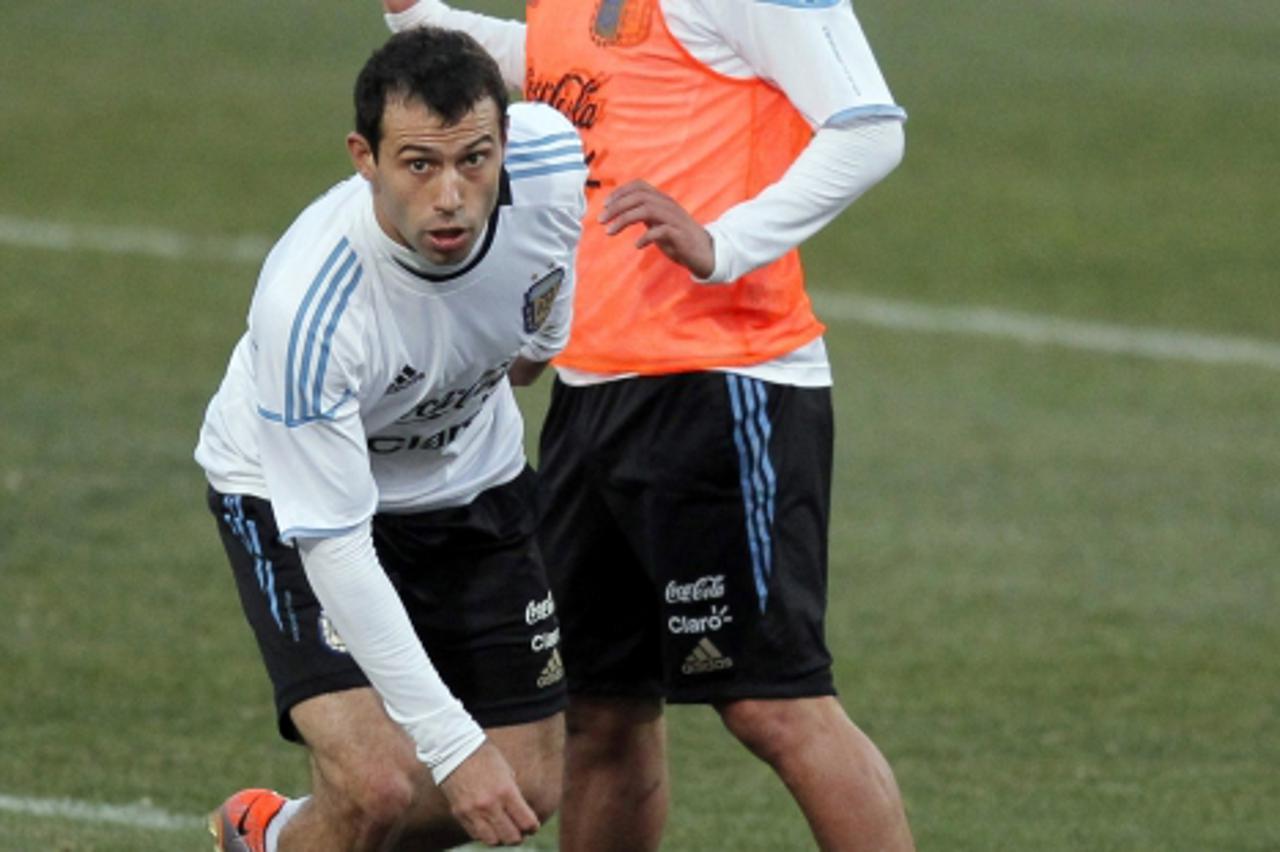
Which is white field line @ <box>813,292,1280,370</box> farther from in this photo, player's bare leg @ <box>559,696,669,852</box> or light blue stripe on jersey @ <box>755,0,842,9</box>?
light blue stripe on jersey @ <box>755,0,842,9</box>

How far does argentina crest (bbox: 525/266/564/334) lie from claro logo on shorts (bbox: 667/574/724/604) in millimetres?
721

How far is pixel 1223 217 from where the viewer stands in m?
16.5

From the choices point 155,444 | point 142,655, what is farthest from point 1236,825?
point 155,444

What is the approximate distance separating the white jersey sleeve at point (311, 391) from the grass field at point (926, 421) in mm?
1915

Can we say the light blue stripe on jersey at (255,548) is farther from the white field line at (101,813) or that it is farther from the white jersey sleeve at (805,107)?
the white field line at (101,813)

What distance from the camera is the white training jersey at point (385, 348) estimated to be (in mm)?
5223

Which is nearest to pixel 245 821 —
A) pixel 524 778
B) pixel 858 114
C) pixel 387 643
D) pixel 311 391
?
pixel 524 778

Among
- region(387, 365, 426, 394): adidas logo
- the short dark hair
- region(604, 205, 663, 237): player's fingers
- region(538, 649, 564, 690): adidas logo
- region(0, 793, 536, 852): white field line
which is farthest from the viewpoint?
region(0, 793, 536, 852): white field line

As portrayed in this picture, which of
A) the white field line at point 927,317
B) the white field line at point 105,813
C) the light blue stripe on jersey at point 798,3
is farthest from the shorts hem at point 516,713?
the white field line at point 927,317

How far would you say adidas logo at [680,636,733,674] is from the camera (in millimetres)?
5992

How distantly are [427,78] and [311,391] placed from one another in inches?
26.1

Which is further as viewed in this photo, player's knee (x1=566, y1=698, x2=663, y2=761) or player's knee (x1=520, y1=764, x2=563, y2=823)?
player's knee (x1=566, y1=698, x2=663, y2=761)

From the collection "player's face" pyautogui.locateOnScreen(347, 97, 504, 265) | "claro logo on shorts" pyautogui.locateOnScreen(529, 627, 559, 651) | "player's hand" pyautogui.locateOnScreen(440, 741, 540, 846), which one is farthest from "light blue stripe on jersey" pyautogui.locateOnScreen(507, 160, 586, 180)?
"player's hand" pyautogui.locateOnScreen(440, 741, 540, 846)

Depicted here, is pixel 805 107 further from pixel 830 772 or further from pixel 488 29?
pixel 830 772
